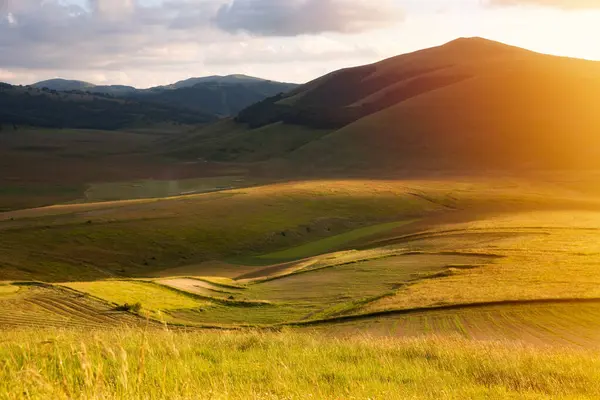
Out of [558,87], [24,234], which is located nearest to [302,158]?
[558,87]

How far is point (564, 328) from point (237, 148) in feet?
407

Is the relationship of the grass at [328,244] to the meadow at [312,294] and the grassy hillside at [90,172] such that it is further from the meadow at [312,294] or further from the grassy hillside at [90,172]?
the grassy hillside at [90,172]

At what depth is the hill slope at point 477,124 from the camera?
102062 mm

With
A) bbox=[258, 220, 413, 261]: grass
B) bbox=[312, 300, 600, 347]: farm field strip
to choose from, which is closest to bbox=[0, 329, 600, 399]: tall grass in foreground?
bbox=[312, 300, 600, 347]: farm field strip

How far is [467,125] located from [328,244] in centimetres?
6800

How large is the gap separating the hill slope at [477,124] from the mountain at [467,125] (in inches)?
6.3

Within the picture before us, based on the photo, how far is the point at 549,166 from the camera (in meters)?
96.7

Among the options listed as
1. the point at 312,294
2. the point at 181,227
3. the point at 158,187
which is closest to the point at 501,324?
the point at 312,294

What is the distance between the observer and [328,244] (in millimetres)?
52844

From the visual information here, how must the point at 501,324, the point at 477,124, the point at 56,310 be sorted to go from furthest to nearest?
the point at 477,124 < the point at 56,310 < the point at 501,324

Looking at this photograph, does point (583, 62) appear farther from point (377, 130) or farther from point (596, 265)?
point (596, 265)

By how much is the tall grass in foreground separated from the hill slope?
9121 cm

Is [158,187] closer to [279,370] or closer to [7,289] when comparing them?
[7,289]

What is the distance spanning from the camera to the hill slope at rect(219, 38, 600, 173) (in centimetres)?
10206
